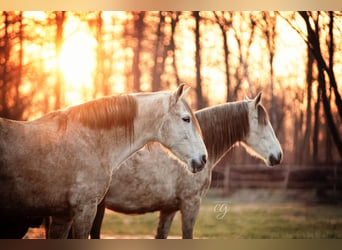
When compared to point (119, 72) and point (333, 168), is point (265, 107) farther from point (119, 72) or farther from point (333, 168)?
point (119, 72)

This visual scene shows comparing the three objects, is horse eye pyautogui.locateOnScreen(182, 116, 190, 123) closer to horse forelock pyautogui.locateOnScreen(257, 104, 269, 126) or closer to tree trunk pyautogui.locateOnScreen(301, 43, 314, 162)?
horse forelock pyautogui.locateOnScreen(257, 104, 269, 126)

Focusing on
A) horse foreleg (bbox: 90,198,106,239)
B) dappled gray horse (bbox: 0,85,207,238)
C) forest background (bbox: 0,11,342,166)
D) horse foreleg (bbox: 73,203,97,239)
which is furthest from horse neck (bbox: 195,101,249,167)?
horse foreleg (bbox: 73,203,97,239)

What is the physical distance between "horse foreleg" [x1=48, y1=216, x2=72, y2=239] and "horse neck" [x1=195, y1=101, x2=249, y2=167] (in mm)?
1302

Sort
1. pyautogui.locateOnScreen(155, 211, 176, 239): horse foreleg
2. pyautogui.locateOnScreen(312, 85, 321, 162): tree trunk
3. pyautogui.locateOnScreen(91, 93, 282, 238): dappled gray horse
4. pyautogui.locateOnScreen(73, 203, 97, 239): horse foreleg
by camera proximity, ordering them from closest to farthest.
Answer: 1. pyautogui.locateOnScreen(73, 203, 97, 239): horse foreleg
2. pyautogui.locateOnScreen(91, 93, 282, 238): dappled gray horse
3. pyautogui.locateOnScreen(155, 211, 176, 239): horse foreleg
4. pyautogui.locateOnScreen(312, 85, 321, 162): tree trunk

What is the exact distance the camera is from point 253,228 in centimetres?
405

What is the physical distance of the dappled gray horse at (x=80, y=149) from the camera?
3.38 metres

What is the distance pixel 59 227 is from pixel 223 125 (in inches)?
63.3

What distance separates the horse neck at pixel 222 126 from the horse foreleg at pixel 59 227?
1.30 meters

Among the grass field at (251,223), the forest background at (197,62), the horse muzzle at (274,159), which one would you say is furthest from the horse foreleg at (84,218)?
the horse muzzle at (274,159)

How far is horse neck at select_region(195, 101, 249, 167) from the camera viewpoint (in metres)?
3.98

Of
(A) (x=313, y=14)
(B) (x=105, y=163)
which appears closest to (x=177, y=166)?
(B) (x=105, y=163)

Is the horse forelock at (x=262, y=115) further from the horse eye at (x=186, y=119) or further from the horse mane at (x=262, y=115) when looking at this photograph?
the horse eye at (x=186, y=119)

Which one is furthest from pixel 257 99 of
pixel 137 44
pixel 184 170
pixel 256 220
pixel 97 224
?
pixel 97 224
